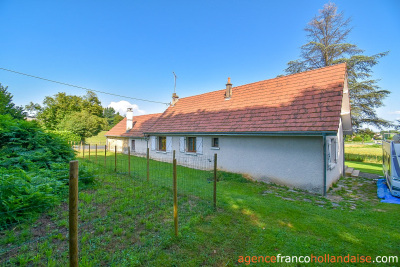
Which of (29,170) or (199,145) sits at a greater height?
(199,145)

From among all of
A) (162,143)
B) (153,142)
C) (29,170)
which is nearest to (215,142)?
(162,143)

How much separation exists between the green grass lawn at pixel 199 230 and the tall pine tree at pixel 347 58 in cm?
1649

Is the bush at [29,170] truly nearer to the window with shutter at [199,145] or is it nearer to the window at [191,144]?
the window with shutter at [199,145]

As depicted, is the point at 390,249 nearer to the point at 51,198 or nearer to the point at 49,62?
the point at 51,198

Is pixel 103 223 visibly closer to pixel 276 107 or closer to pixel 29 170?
pixel 29 170

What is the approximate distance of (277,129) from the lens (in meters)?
8.18

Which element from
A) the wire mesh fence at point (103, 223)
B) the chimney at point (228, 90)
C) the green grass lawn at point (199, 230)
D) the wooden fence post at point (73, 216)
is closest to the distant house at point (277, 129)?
the chimney at point (228, 90)

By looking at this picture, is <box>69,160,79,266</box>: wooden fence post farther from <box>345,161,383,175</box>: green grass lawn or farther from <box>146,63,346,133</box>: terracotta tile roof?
<box>345,161,383,175</box>: green grass lawn

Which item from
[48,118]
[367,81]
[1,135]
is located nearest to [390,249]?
[1,135]

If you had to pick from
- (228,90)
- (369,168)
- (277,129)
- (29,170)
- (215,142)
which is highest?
(228,90)

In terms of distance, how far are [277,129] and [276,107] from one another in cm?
189

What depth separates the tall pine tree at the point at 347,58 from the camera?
677 inches

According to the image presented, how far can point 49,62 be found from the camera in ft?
54.3

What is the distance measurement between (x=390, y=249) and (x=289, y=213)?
78.9 inches
